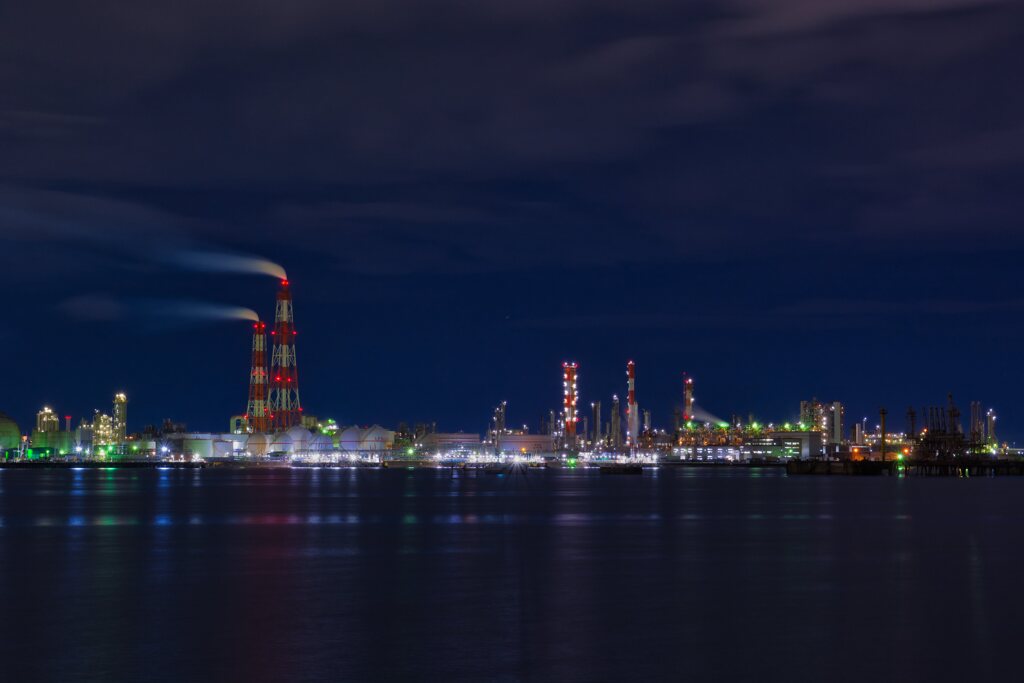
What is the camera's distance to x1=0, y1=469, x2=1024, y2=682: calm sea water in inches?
709

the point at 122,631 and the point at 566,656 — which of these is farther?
the point at 122,631

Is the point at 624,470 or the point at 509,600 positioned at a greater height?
the point at 509,600

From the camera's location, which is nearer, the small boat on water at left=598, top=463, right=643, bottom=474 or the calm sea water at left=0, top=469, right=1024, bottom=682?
the calm sea water at left=0, top=469, right=1024, bottom=682

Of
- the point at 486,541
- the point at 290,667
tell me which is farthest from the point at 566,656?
the point at 486,541

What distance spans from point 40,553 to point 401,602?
15.7 metres

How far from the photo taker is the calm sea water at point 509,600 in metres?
18.0

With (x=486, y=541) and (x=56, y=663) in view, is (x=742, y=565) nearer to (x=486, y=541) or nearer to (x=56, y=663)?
(x=486, y=541)

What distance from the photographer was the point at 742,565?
108 feet

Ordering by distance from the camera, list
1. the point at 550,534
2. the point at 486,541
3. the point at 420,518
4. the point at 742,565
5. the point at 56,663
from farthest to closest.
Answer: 1. the point at 420,518
2. the point at 550,534
3. the point at 486,541
4. the point at 742,565
5. the point at 56,663

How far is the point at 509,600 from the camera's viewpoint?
25.1m

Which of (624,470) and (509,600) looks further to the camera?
(624,470)

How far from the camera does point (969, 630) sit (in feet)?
70.1

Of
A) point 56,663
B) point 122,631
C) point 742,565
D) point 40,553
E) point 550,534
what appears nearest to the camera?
point 56,663

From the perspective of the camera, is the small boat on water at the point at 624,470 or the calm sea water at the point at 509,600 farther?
the small boat on water at the point at 624,470
